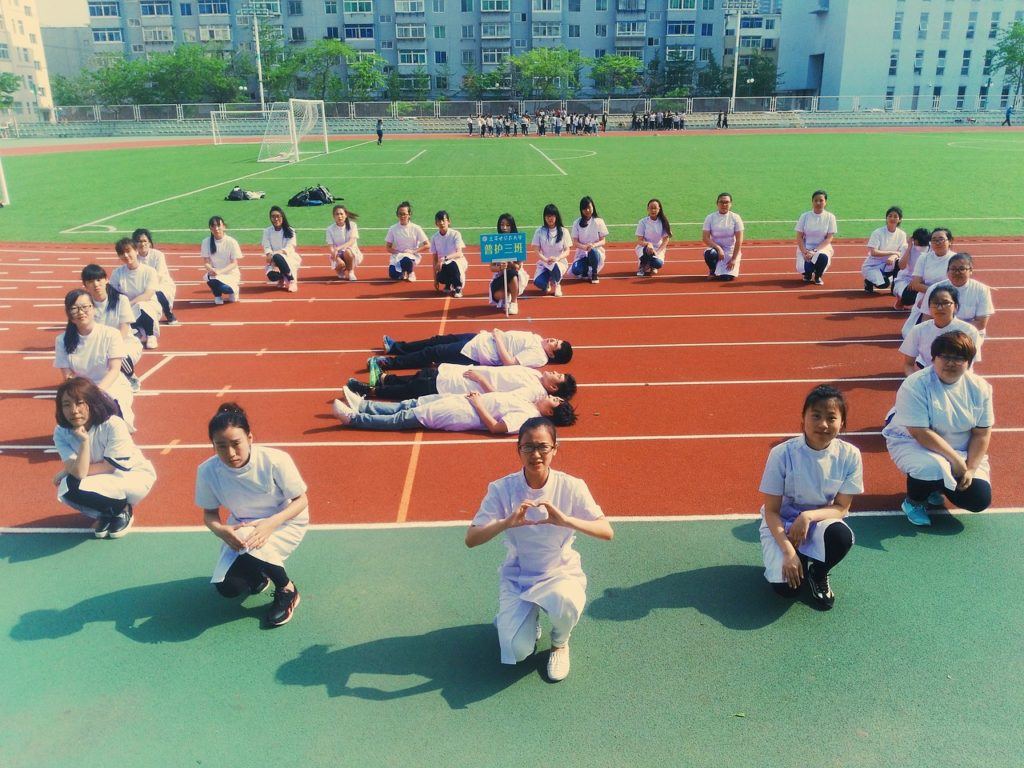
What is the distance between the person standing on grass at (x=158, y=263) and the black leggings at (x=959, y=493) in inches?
361

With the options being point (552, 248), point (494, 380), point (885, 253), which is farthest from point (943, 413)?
point (552, 248)

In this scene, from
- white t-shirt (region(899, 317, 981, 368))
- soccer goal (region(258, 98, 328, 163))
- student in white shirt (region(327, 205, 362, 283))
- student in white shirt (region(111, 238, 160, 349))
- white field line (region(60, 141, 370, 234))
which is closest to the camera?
white t-shirt (region(899, 317, 981, 368))

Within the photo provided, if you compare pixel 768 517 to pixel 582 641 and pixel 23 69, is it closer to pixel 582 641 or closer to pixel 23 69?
pixel 582 641

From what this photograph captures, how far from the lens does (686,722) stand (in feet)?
11.8

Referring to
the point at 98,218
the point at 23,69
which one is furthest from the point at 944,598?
the point at 23,69

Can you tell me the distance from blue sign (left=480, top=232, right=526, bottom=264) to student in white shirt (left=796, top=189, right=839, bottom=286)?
490 centimetres

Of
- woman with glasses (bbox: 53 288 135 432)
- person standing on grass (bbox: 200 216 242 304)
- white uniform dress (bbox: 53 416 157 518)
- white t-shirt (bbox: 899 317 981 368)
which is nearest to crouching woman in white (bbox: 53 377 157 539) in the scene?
white uniform dress (bbox: 53 416 157 518)

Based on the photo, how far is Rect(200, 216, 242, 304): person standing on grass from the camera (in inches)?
460

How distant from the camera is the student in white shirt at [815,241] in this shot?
12.3 meters

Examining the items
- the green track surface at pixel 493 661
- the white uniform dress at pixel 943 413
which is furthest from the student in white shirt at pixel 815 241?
the green track surface at pixel 493 661

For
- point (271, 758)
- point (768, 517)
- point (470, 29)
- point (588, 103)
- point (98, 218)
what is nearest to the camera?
point (271, 758)

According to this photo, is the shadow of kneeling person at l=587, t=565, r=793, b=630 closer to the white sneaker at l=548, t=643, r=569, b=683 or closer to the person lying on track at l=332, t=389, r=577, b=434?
the white sneaker at l=548, t=643, r=569, b=683

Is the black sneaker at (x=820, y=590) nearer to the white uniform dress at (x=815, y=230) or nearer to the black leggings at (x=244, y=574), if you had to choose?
the black leggings at (x=244, y=574)

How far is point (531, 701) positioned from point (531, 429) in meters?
1.34
